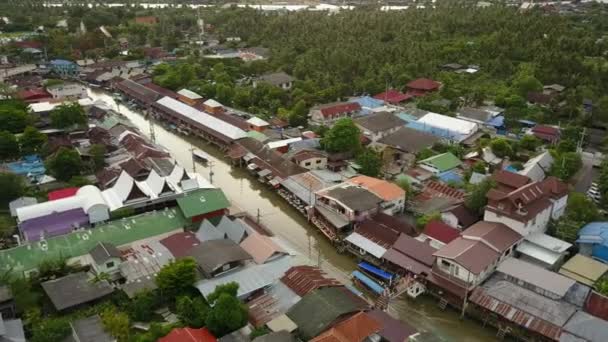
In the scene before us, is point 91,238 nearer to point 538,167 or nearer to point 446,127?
point 538,167

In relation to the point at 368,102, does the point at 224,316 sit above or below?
below

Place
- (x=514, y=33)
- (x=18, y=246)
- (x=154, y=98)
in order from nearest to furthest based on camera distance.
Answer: (x=18, y=246) < (x=154, y=98) < (x=514, y=33)

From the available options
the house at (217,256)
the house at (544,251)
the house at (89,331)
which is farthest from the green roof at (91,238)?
the house at (544,251)

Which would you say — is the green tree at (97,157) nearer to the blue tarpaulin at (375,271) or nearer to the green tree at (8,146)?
the green tree at (8,146)

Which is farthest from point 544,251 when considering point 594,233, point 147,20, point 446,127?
point 147,20

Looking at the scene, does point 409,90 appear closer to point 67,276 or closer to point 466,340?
point 466,340

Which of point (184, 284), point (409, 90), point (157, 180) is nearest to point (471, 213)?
point (184, 284)

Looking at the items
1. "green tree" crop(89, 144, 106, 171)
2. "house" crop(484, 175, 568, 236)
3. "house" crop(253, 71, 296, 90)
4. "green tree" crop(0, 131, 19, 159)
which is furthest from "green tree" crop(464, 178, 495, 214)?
"green tree" crop(0, 131, 19, 159)
